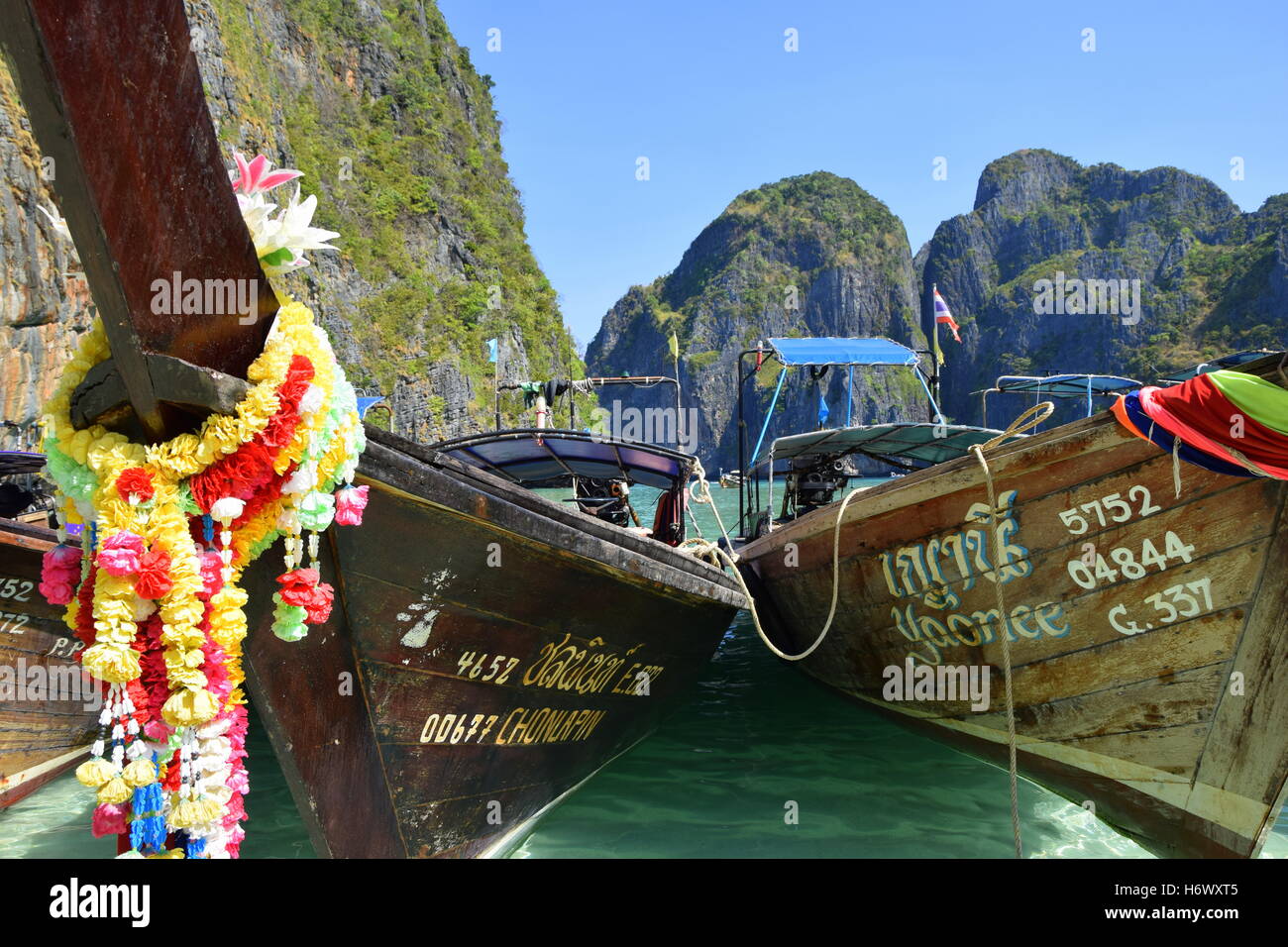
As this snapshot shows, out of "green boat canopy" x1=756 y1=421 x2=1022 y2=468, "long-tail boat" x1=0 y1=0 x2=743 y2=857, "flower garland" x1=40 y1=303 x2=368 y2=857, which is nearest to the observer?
"long-tail boat" x1=0 y1=0 x2=743 y2=857

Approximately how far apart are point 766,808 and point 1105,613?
2.30 m

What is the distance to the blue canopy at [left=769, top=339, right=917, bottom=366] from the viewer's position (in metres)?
7.98

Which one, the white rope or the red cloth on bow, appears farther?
the white rope

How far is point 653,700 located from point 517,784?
4.75ft

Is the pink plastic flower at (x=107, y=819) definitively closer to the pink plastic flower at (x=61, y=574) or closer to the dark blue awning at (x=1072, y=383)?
the pink plastic flower at (x=61, y=574)

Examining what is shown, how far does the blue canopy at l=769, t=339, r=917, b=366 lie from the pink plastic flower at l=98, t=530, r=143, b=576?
6.76m

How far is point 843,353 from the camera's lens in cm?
810

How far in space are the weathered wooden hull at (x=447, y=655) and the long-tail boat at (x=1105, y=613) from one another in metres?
1.42

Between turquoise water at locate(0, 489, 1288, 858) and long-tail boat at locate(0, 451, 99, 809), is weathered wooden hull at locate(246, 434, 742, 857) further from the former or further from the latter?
long-tail boat at locate(0, 451, 99, 809)

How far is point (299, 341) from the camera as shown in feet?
7.28

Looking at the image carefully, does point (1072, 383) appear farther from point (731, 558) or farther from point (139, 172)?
point (139, 172)

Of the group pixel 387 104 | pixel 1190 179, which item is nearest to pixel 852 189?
pixel 1190 179

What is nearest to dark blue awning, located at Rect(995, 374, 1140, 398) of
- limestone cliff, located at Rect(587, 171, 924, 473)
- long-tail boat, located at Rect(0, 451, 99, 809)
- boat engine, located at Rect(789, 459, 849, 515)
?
boat engine, located at Rect(789, 459, 849, 515)
